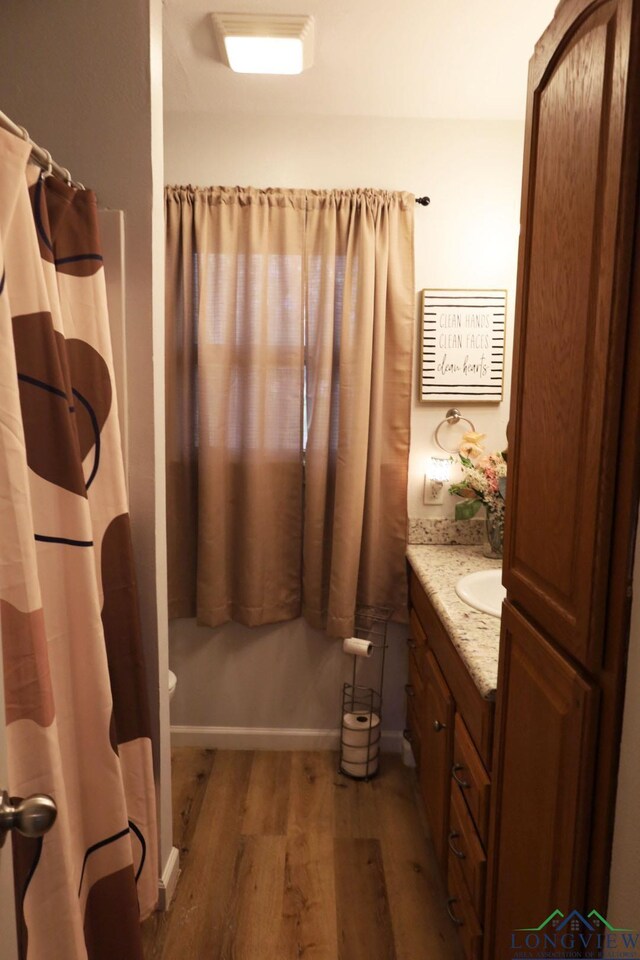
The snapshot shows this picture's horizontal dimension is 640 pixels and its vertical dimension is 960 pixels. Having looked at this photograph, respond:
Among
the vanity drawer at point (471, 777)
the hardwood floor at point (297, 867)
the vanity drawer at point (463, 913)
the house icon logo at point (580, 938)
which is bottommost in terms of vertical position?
the hardwood floor at point (297, 867)

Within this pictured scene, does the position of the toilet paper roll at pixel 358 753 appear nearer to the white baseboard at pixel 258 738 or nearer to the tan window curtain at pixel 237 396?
the white baseboard at pixel 258 738

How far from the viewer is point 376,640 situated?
2.57 metres

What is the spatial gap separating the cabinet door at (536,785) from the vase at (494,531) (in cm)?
120

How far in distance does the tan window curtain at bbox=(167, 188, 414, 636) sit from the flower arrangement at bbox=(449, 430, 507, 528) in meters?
0.24

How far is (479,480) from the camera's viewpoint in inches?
92.0

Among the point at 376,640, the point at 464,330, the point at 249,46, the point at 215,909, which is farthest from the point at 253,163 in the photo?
the point at 215,909

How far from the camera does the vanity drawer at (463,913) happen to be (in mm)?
1343

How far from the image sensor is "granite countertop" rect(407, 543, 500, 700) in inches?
53.2

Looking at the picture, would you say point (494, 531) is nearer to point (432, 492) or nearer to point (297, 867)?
point (432, 492)

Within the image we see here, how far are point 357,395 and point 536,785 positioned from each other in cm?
161

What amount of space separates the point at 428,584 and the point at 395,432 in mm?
695

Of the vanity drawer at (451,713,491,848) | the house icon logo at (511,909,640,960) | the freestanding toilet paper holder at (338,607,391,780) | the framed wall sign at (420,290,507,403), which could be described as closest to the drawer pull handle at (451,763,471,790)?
the vanity drawer at (451,713,491,848)

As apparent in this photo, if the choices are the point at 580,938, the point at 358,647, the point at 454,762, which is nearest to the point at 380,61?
the point at 358,647

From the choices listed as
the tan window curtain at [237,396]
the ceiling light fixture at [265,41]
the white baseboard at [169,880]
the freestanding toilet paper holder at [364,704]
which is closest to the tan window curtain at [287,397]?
the tan window curtain at [237,396]
